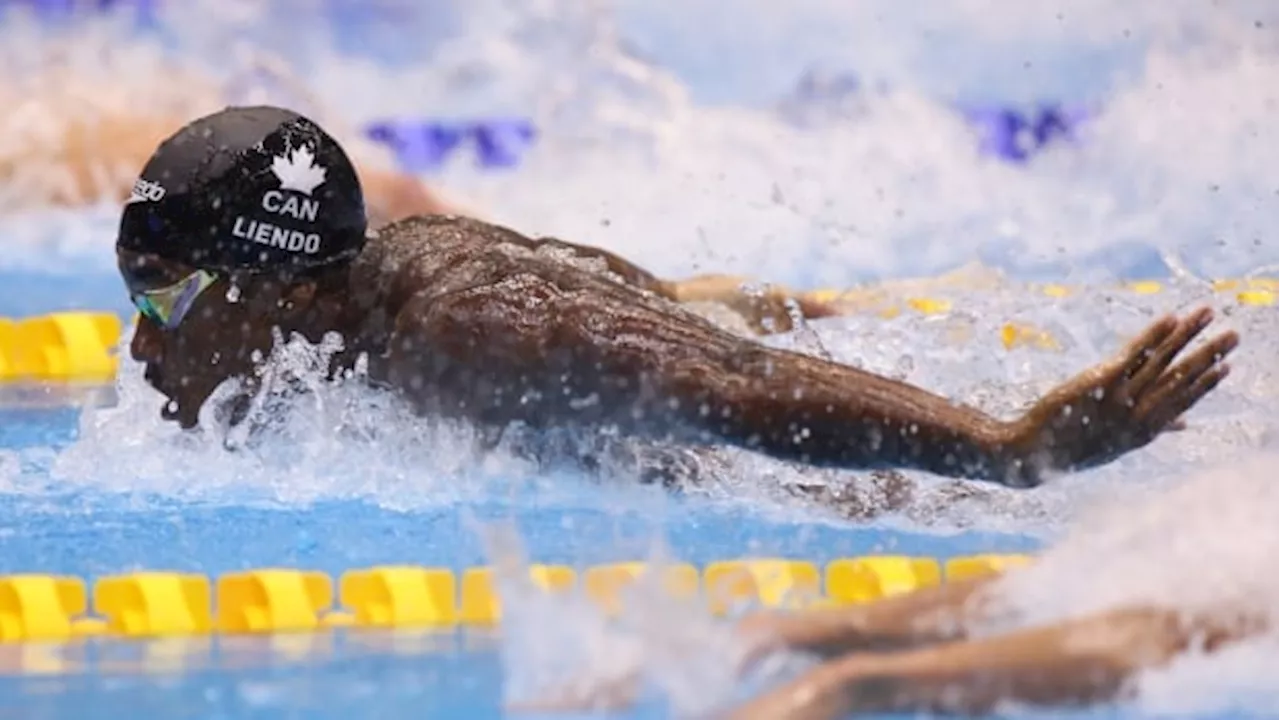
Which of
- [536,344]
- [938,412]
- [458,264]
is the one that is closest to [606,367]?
[536,344]

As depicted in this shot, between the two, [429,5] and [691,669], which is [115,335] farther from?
[691,669]

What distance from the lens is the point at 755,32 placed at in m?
7.62

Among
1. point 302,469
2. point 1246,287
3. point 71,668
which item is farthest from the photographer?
point 1246,287

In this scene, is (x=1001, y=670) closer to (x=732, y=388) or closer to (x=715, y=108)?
(x=732, y=388)

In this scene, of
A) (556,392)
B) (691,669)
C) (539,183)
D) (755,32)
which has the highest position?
(755,32)

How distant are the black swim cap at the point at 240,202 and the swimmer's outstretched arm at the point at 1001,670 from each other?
148 centimetres

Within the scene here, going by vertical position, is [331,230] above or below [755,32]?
below

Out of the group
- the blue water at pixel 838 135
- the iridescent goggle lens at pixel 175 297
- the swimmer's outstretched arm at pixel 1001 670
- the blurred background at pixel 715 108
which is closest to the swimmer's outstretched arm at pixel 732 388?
the iridescent goggle lens at pixel 175 297

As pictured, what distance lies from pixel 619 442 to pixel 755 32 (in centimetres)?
448

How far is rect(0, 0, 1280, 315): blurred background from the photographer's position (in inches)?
281

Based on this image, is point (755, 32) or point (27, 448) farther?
point (755, 32)

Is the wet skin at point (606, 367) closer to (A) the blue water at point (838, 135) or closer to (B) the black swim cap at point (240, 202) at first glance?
(B) the black swim cap at point (240, 202)

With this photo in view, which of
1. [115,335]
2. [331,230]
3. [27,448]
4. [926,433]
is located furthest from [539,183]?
[926,433]

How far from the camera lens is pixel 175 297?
10.9 ft
